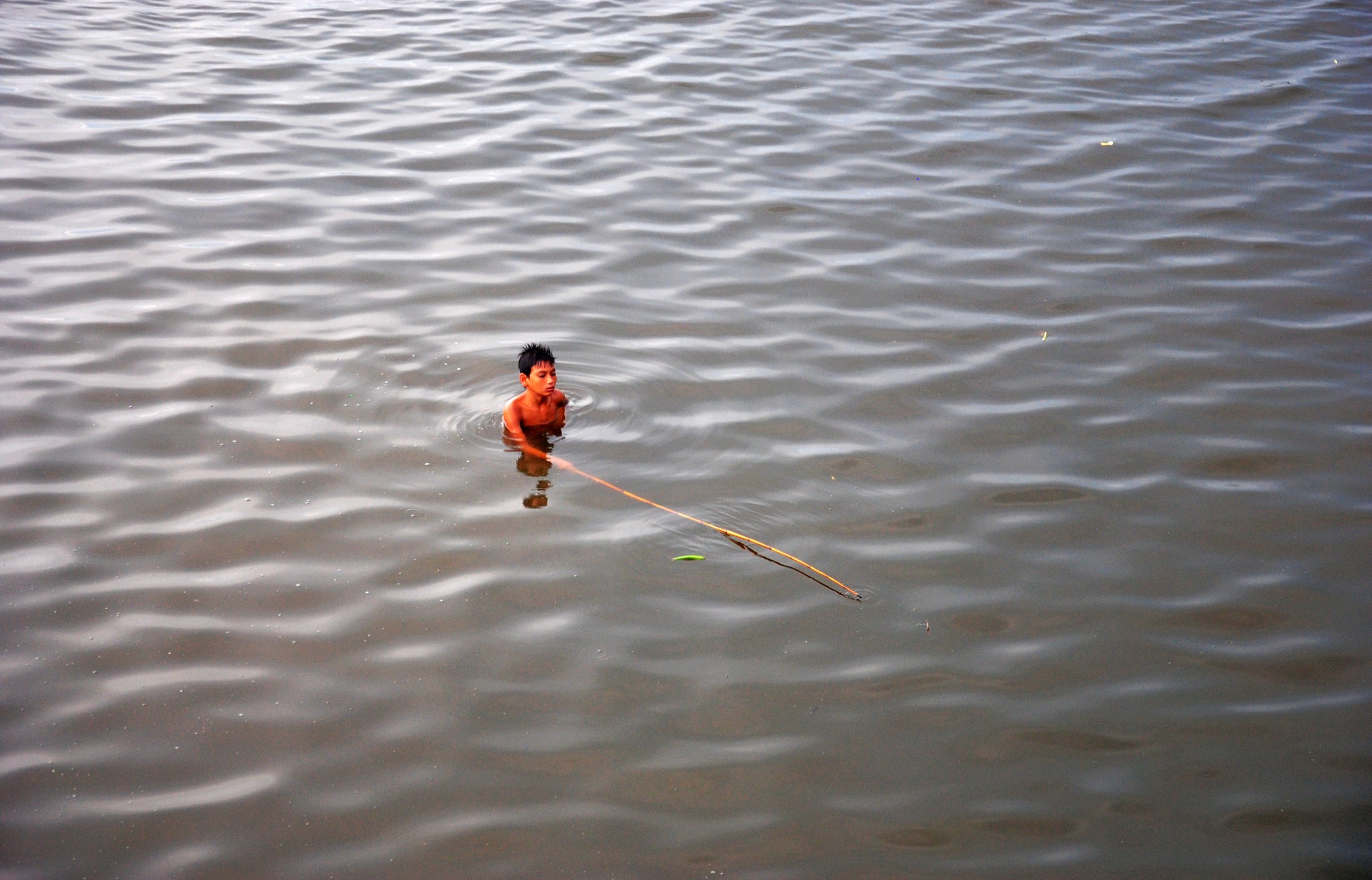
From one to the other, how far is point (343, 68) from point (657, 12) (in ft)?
10.6

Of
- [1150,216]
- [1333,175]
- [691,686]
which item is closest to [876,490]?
[691,686]

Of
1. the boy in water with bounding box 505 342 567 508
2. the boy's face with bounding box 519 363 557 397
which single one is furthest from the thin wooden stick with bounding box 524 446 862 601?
the boy's face with bounding box 519 363 557 397

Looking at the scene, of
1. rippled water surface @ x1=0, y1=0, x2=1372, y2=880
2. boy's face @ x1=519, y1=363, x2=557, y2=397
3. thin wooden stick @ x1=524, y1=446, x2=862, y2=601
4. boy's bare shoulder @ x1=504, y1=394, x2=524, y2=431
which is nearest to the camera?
rippled water surface @ x1=0, y1=0, x2=1372, y2=880

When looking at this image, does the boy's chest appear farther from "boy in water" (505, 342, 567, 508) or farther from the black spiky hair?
the black spiky hair

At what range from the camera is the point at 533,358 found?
498 cm

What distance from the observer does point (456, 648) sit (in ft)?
13.4

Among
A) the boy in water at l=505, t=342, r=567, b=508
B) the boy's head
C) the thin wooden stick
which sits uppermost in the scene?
the boy's head

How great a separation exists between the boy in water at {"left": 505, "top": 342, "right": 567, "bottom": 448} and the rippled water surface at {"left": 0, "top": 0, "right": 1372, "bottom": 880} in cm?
18

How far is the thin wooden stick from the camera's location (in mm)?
4387

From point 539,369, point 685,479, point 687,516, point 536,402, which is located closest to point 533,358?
point 539,369

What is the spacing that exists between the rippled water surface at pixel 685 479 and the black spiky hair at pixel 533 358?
0.42m

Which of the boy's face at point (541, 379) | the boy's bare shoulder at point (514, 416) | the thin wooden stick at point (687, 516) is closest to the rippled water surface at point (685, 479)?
the thin wooden stick at point (687, 516)

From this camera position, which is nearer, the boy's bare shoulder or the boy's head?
the boy's head

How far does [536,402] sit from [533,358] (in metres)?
0.22
